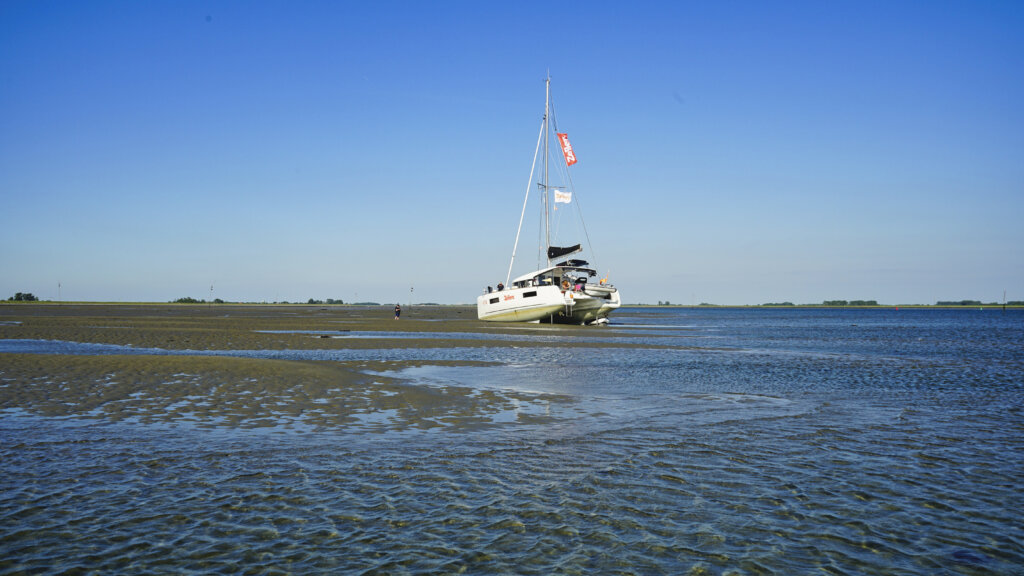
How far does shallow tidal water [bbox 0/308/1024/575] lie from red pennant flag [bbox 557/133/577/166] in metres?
44.3

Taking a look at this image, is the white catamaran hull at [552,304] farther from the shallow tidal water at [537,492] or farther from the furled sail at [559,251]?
the shallow tidal water at [537,492]

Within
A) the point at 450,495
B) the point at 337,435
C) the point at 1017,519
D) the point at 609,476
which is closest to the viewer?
the point at 1017,519

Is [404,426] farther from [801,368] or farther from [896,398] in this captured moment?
[801,368]

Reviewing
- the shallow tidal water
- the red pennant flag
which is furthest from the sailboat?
the shallow tidal water

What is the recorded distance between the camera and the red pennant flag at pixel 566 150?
5672cm

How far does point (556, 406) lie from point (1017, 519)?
829 cm

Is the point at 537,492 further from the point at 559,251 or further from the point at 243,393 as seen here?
the point at 559,251

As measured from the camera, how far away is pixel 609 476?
27.1 ft

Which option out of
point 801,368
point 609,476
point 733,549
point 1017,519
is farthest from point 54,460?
point 801,368

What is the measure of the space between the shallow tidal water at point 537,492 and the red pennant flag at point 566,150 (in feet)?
145

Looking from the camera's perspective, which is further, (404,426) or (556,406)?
Result: (556,406)

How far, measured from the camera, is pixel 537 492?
7.54 m

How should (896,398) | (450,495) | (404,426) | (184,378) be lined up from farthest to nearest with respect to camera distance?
(184,378) → (896,398) → (404,426) → (450,495)

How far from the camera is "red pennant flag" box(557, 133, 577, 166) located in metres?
56.7
